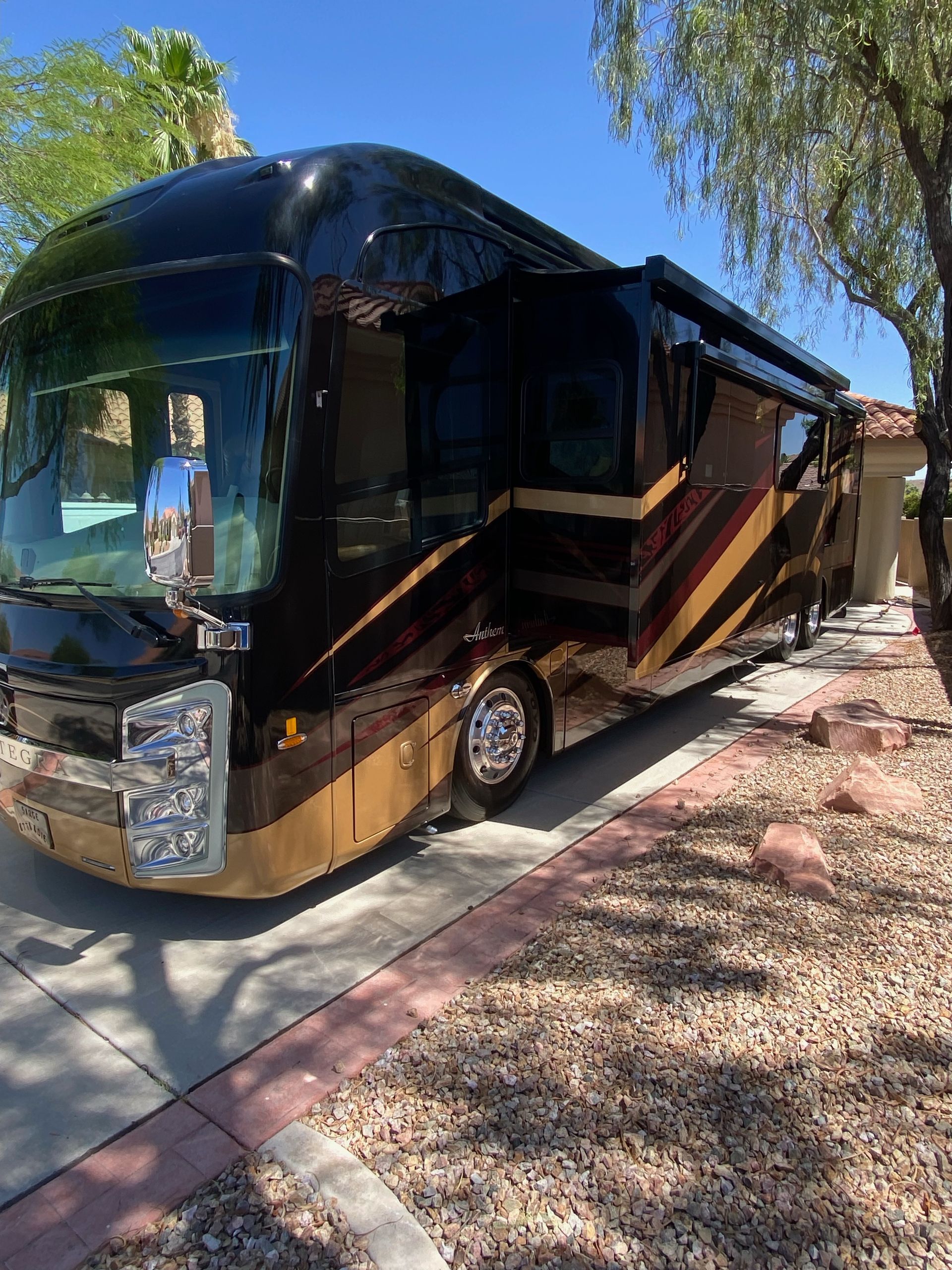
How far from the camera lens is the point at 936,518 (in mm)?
10891

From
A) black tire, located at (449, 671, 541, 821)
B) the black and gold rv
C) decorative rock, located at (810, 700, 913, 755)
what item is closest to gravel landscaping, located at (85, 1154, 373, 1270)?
the black and gold rv

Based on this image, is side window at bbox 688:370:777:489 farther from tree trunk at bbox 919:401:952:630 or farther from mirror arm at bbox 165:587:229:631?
tree trunk at bbox 919:401:952:630

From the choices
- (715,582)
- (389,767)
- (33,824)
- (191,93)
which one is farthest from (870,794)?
(191,93)

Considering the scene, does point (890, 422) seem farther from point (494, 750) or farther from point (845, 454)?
point (494, 750)

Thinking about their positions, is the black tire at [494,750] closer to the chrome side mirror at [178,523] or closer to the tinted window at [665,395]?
the tinted window at [665,395]

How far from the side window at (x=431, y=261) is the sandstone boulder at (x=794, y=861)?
3.06 meters

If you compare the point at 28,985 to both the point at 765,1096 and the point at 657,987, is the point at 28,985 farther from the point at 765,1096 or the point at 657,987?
the point at 765,1096

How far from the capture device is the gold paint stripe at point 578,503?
14.0 feet

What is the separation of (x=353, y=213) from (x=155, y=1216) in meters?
3.48

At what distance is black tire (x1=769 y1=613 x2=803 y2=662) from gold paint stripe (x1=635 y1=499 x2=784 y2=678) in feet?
7.93

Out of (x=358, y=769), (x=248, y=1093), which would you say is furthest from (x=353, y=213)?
(x=248, y=1093)

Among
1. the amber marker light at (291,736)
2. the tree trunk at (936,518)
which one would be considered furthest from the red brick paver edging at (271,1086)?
the tree trunk at (936,518)

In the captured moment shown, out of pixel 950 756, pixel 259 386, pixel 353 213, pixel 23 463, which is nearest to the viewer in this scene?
pixel 259 386

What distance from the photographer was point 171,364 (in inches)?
131
